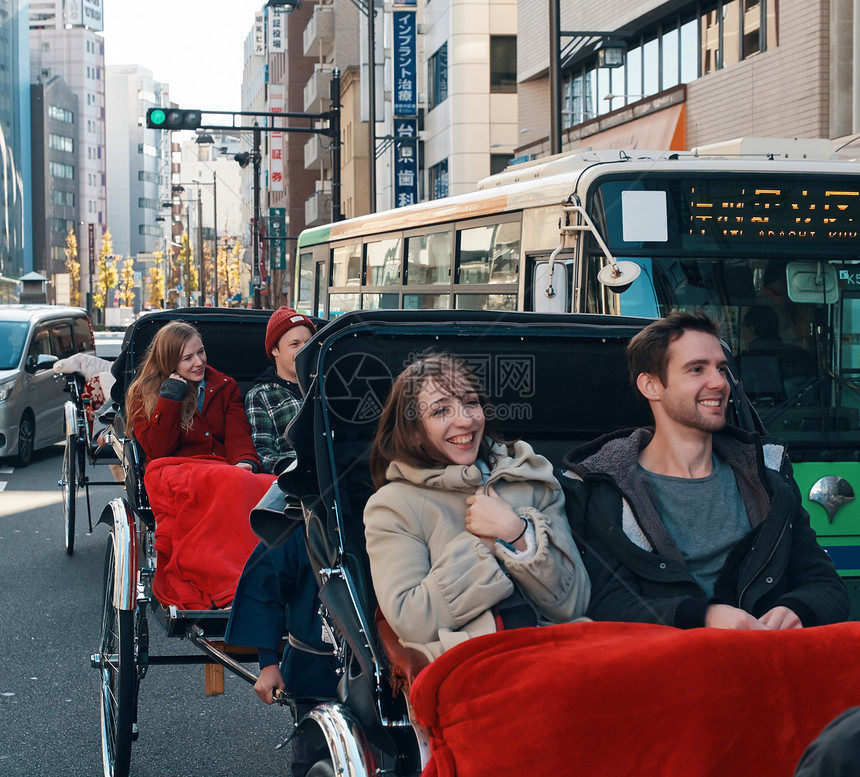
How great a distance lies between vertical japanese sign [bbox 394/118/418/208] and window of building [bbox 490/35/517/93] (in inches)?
216

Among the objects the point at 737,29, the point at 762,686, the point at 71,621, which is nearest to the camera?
the point at 762,686

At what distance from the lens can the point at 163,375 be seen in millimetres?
6055

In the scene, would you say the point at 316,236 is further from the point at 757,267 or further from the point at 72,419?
the point at 757,267

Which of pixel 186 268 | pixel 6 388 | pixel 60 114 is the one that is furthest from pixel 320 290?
pixel 60 114

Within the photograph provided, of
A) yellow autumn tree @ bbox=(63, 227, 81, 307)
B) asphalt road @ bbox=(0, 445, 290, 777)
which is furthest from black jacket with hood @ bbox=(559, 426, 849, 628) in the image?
yellow autumn tree @ bbox=(63, 227, 81, 307)

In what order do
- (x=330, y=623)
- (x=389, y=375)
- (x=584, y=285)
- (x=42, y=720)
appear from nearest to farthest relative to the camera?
(x=330, y=623), (x=389, y=375), (x=42, y=720), (x=584, y=285)

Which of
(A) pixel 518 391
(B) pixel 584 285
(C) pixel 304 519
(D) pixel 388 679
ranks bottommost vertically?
(D) pixel 388 679

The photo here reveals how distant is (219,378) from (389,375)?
2.61m

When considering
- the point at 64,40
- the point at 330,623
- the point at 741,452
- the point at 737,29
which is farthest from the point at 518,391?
the point at 64,40

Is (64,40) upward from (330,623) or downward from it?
upward

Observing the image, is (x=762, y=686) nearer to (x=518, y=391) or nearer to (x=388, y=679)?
(x=388, y=679)

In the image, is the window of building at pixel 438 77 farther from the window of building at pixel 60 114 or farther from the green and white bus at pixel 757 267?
the window of building at pixel 60 114

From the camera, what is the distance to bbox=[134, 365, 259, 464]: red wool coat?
578cm

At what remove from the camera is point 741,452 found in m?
3.71
